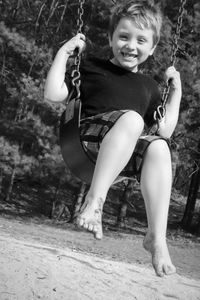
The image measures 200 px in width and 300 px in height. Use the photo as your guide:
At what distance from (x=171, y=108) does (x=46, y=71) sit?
42.5 ft

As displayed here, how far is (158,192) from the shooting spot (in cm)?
224

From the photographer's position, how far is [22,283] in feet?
16.6

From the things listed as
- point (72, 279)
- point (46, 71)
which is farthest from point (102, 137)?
point (46, 71)

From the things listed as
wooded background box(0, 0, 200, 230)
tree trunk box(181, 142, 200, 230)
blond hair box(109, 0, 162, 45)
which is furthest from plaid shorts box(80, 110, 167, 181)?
tree trunk box(181, 142, 200, 230)

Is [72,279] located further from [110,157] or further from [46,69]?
[46,69]

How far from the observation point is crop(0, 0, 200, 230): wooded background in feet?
44.3

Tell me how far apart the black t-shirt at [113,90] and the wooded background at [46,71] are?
10.2m

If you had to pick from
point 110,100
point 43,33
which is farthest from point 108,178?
point 43,33

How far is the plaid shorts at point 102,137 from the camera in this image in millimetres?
2234

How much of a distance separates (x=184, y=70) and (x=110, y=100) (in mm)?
10991

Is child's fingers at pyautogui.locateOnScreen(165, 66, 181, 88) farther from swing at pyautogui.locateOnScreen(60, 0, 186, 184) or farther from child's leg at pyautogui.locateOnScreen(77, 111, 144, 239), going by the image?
child's leg at pyautogui.locateOnScreen(77, 111, 144, 239)

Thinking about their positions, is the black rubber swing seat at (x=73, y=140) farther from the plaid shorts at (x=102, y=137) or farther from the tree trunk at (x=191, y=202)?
the tree trunk at (x=191, y=202)

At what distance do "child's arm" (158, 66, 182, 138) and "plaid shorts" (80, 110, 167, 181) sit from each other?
36 cm

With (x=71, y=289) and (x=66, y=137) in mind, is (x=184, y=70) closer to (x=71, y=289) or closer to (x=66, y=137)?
(x=71, y=289)
